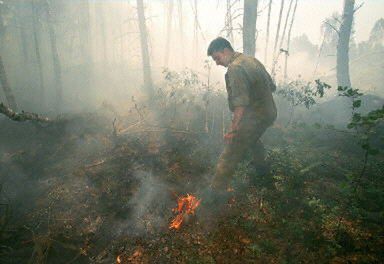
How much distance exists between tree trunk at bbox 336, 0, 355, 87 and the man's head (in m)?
10.8

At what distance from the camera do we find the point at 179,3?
1001 inches

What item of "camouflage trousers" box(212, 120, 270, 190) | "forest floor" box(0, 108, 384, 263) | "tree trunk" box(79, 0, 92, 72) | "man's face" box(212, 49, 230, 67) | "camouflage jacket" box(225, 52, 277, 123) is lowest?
"forest floor" box(0, 108, 384, 263)

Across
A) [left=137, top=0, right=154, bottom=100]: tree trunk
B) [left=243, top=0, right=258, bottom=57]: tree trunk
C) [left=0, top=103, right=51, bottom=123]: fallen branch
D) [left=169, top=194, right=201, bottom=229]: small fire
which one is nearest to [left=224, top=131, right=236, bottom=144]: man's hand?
[left=169, top=194, right=201, bottom=229]: small fire

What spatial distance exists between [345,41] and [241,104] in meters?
11.6

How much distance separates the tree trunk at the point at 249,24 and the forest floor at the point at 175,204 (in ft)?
11.7

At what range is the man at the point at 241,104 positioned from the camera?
4.41 meters

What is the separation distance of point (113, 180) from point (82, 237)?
1.76 m

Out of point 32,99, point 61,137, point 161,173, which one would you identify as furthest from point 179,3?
point 161,173

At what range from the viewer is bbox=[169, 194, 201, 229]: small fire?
424 centimetres

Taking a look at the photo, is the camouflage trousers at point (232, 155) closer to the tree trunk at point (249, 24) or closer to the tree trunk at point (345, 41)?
the tree trunk at point (249, 24)

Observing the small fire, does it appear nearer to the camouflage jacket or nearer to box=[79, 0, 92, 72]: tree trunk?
the camouflage jacket

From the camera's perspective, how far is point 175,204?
15.9 feet

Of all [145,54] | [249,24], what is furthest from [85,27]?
[249,24]

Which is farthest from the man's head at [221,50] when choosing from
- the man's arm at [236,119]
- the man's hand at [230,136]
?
the man's hand at [230,136]
